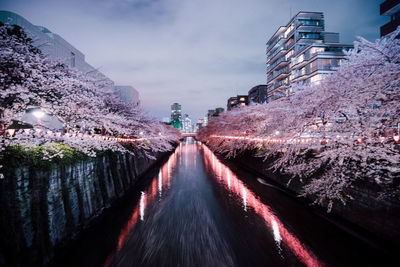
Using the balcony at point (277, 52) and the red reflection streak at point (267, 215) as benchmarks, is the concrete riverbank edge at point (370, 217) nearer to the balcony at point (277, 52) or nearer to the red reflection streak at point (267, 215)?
the red reflection streak at point (267, 215)

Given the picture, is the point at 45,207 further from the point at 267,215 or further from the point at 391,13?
the point at 391,13

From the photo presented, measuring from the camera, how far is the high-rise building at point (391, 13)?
21.3m

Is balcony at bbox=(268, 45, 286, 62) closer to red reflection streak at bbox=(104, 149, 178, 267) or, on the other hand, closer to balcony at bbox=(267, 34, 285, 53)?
balcony at bbox=(267, 34, 285, 53)

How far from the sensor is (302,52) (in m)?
36.2

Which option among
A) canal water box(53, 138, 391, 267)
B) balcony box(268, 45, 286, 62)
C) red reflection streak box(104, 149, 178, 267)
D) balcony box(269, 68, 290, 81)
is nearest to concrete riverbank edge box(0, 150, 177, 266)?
canal water box(53, 138, 391, 267)

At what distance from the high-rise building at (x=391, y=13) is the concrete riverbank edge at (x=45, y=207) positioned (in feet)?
113

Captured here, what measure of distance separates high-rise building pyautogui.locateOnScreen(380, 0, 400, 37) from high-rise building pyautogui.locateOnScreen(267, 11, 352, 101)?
7.53m

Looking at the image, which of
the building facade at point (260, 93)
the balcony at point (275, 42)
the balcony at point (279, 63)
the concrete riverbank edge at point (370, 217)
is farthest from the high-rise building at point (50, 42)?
the building facade at point (260, 93)

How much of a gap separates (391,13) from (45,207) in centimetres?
3891

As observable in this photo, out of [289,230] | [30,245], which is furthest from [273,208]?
[30,245]

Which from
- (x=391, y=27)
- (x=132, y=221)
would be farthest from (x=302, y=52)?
(x=132, y=221)

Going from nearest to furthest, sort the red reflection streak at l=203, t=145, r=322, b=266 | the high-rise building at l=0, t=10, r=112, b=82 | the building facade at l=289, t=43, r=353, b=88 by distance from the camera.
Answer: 1. the red reflection streak at l=203, t=145, r=322, b=266
2. the high-rise building at l=0, t=10, r=112, b=82
3. the building facade at l=289, t=43, r=353, b=88

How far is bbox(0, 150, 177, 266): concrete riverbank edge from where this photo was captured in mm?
5157

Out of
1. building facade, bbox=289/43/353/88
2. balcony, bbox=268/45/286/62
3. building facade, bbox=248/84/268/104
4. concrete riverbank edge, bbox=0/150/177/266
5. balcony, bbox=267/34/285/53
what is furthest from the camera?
building facade, bbox=248/84/268/104
